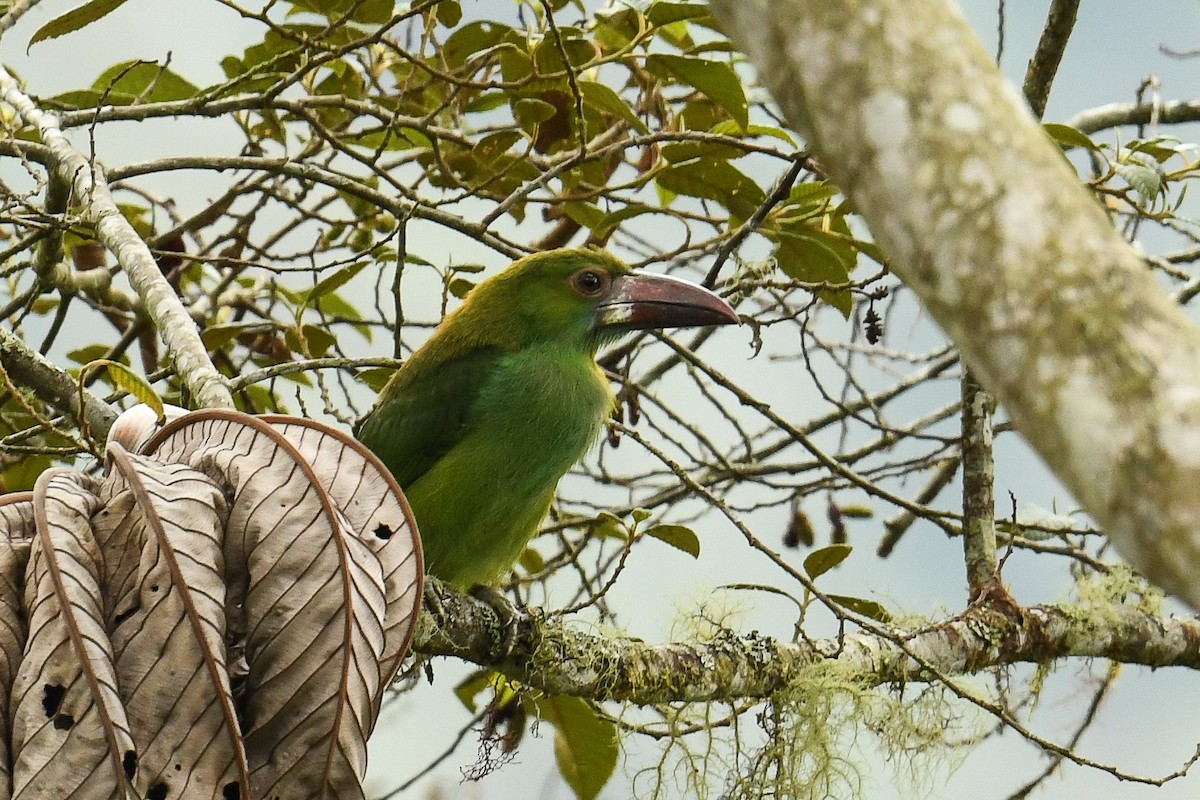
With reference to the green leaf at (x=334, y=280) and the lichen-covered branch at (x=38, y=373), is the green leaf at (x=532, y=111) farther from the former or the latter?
the lichen-covered branch at (x=38, y=373)

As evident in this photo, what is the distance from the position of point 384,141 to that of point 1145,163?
60.5 inches

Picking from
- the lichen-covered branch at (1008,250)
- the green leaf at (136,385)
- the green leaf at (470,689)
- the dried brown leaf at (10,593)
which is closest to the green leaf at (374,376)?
the green leaf at (470,689)

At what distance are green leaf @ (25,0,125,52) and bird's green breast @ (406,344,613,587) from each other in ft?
3.73

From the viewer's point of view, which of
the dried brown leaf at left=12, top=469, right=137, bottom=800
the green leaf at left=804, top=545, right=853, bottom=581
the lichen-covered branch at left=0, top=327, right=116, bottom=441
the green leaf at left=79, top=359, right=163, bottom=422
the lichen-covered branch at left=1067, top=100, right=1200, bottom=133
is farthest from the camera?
the lichen-covered branch at left=1067, top=100, right=1200, bottom=133

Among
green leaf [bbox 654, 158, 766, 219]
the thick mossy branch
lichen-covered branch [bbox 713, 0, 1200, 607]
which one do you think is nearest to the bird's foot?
the thick mossy branch

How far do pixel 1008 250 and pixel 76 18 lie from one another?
2.31 metres

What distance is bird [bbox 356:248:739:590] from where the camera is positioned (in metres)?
3.15

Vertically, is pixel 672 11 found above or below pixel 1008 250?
above

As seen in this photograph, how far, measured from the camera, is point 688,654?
2672 millimetres

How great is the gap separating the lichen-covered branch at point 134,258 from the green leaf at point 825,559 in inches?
47.5

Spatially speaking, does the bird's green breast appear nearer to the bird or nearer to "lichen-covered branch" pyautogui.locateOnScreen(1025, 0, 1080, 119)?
the bird

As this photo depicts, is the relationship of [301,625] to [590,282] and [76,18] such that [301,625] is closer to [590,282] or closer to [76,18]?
[76,18]

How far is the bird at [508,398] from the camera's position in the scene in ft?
10.3

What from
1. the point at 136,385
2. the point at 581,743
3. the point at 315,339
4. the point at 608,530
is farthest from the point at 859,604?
the point at 136,385
